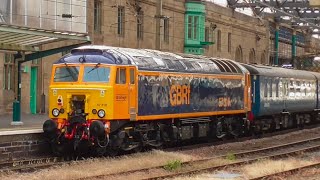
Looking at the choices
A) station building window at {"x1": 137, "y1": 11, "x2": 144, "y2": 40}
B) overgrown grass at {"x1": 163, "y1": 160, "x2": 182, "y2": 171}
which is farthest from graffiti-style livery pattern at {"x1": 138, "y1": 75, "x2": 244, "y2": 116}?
station building window at {"x1": 137, "y1": 11, "x2": 144, "y2": 40}

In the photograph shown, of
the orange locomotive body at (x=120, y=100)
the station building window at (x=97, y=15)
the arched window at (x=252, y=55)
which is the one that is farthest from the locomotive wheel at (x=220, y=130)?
the arched window at (x=252, y=55)

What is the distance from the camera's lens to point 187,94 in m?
21.0

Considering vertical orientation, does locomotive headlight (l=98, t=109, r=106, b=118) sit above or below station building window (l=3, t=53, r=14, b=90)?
below

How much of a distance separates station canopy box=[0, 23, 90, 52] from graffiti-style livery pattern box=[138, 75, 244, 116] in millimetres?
4402

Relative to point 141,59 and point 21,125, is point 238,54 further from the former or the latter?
point 141,59

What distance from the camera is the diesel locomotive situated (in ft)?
56.9

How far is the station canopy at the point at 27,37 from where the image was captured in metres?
20.0

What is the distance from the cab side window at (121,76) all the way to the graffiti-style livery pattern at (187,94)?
0.66m

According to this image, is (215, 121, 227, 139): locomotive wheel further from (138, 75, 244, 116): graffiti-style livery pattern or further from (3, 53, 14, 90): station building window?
(3, 53, 14, 90): station building window

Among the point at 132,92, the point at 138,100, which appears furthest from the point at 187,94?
the point at 132,92

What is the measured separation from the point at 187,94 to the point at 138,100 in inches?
121

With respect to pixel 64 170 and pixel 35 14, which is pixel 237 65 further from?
pixel 64 170

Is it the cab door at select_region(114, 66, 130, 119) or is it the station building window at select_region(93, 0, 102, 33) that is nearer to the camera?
the cab door at select_region(114, 66, 130, 119)

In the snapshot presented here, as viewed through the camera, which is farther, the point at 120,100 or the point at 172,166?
the point at 120,100
